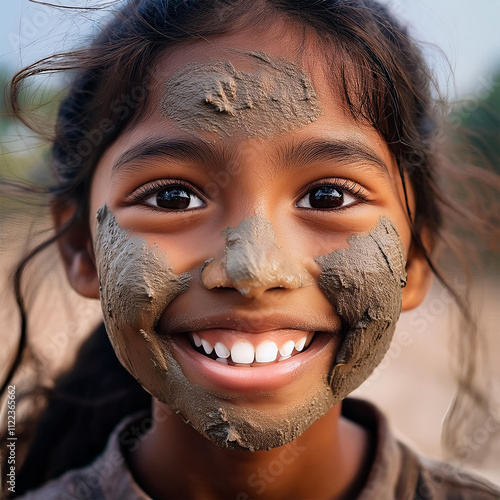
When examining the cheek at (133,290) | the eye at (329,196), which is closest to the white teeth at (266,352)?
the cheek at (133,290)

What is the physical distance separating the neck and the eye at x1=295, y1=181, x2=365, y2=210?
63 centimetres

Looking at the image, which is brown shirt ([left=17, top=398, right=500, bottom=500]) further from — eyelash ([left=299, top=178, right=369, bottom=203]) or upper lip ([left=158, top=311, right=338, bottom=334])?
eyelash ([left=299, top=178, right=369, bottom=203])

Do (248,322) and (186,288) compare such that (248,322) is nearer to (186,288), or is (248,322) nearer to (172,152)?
(186,288)

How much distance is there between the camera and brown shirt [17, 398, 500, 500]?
1656 millimetres

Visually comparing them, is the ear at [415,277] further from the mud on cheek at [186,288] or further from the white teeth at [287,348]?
the white teeth at [287,348]

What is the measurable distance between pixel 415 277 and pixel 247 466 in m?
0.75

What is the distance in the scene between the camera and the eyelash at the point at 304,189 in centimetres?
130

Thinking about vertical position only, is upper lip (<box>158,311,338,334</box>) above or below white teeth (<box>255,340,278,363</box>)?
above

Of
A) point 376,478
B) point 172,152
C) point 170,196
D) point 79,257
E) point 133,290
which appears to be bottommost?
point 376,478

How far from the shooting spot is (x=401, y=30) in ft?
5.07

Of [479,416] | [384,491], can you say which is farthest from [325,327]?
[479,416]

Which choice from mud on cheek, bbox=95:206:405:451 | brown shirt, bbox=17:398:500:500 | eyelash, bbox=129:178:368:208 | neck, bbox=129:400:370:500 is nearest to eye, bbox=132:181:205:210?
eyelash, bbox=129:178:368:208

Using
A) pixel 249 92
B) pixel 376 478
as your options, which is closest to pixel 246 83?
pixel 249 92

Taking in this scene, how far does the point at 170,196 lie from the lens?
133 cm
